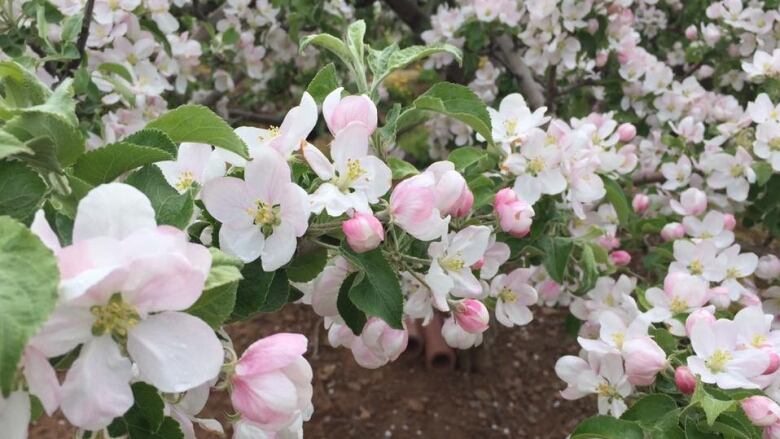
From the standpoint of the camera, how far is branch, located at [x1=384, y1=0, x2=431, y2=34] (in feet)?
9.47

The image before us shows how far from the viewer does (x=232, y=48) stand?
8.80 feet

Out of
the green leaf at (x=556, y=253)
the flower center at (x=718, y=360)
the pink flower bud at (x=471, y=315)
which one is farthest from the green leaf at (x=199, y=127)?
the green leaf at (x=556, y=253)

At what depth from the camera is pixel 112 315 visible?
1.88 feet

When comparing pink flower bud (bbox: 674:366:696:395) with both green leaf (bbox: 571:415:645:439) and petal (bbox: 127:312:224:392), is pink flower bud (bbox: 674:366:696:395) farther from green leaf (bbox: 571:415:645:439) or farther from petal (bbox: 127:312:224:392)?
petal (bbox: 127:312:224:392)

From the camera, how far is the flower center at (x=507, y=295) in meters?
1.39

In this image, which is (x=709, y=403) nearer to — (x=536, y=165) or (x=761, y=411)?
(x=761, y=411)

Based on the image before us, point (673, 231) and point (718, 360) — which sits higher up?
point (718, 360)

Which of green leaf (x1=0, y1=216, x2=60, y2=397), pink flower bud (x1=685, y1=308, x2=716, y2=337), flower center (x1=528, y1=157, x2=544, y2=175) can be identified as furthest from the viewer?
flower center (x1=528, y1=157, x2=544, y2=175)

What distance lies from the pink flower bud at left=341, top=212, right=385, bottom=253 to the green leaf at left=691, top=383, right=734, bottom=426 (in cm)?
47

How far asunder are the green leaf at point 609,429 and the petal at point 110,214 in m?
0.70

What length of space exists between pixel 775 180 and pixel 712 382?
3.30ft

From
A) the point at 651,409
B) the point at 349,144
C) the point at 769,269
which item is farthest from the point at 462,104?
the point at 769,269

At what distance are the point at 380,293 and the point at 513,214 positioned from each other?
0.31 m

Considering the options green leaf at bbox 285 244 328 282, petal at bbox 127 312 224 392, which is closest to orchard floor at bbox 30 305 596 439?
green leaf at bbox 285 244 328 282
